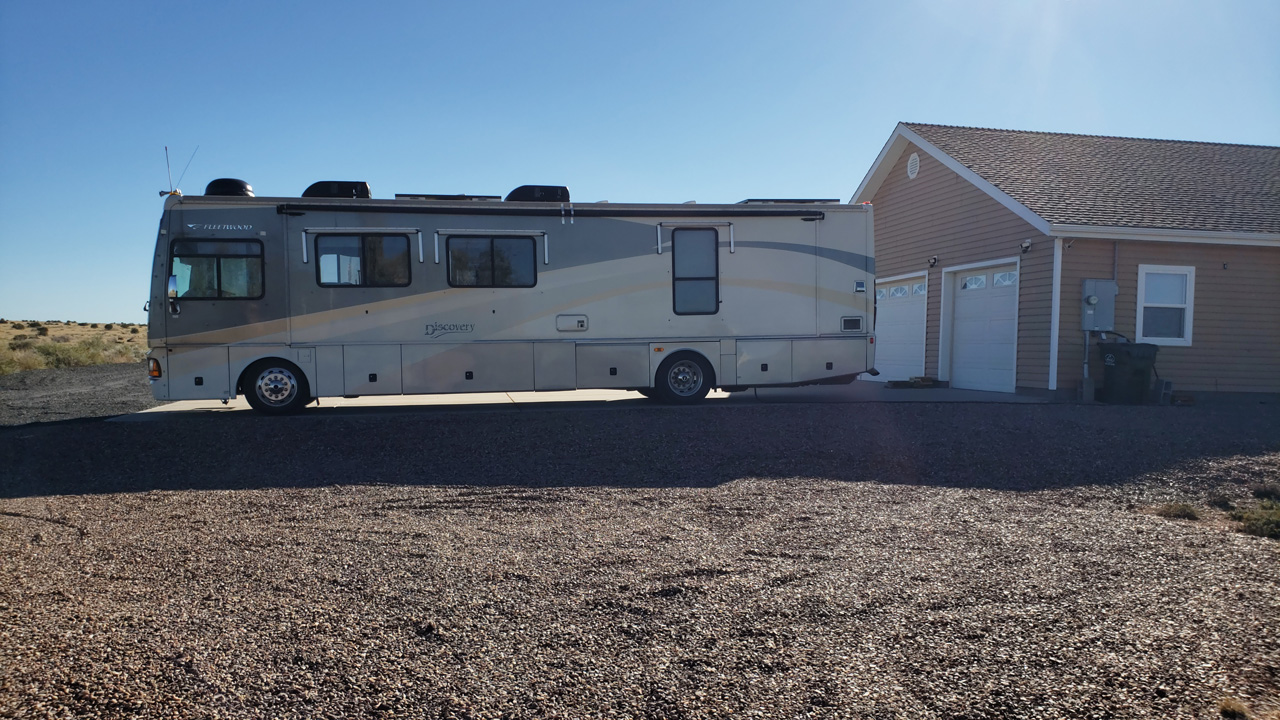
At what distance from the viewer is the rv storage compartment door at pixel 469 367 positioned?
1146cm

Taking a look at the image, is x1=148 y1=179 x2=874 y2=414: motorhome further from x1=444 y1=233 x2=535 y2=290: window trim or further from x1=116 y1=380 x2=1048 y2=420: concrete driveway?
x1=116 y1=380 x2=1048 y2=420: concrete driveway

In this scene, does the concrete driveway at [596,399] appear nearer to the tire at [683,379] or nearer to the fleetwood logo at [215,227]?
the tire at [683,379]

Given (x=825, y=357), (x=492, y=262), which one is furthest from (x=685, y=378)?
(x=492, y=262)

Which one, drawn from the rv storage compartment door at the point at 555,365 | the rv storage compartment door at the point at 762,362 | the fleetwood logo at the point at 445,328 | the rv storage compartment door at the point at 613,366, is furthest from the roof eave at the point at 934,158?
the fleetwood logo at the point at 445,328

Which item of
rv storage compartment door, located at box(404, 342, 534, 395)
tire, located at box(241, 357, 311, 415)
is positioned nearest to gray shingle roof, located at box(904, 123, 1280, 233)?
rv storage compartment door, located at box(404, 342, 534, 395)

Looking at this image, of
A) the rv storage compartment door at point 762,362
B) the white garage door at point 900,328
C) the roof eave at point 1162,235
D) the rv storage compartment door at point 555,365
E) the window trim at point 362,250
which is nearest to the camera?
the window trim at point 362,250

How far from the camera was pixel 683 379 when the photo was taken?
1227 cm

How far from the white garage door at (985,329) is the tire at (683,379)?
585 cm

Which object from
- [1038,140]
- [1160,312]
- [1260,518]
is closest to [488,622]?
[1260,518]

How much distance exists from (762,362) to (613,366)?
7.33ft

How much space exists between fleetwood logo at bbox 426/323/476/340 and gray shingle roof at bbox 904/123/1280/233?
9.26 meters

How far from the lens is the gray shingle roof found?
1404 cm

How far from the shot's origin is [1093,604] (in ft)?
13.2

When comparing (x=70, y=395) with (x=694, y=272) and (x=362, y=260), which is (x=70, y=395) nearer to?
(x=362, y=260)
